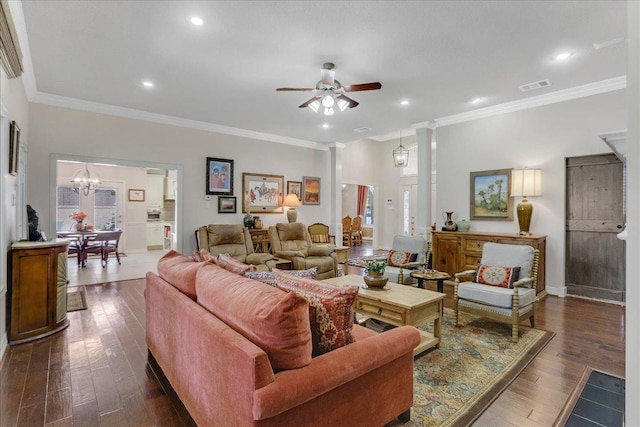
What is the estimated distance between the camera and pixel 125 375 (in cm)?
249

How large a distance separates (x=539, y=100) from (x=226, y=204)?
574 centimetres

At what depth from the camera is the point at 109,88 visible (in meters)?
4.44

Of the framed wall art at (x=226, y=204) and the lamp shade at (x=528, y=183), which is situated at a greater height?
the lamp shade at (x=528, y=183)

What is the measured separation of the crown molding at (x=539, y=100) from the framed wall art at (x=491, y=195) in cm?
100

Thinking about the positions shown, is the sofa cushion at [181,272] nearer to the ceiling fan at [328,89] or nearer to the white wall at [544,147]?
the ceiling fan at [328,89]

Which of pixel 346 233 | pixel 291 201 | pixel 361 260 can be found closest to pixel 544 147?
pixel 361 260

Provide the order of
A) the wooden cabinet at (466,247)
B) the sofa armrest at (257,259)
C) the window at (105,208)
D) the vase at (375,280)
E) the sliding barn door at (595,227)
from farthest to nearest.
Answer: the window at (105,208)
the sofa armrest at (257,259)
the wooden cabinet at (466,247)
the sliding barn door at (595,227)
the vase at (375,280)

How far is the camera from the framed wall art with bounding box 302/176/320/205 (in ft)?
25.6

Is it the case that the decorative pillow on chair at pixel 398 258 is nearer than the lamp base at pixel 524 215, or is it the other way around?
the decorative pillow on chair at pixel 398 258

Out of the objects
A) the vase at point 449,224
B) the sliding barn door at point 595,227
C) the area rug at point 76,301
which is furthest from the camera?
the vase at point 449,224

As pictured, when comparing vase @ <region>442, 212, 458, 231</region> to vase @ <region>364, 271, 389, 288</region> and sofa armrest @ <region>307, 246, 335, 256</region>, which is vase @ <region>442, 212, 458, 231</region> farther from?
vase @ <region>364, 271, 389, 288</region>

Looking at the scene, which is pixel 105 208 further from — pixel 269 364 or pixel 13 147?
pixel 269 364

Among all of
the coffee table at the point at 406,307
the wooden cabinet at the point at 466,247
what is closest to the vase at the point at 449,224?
the wooden cabinet at the point at 466,247

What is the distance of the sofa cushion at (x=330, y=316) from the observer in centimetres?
163
